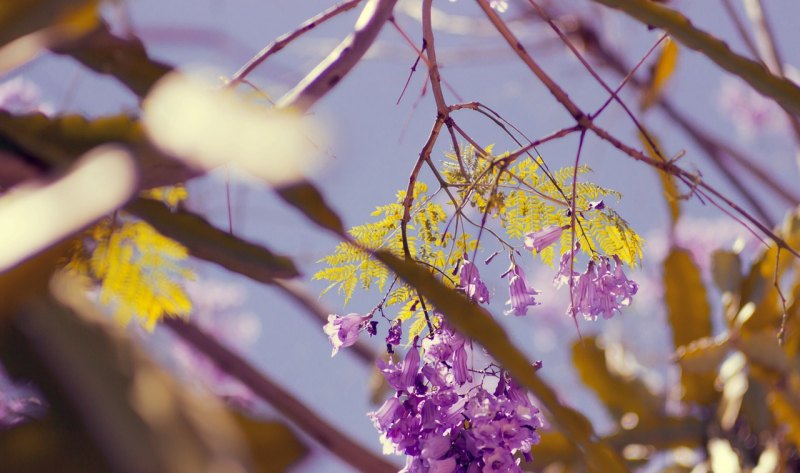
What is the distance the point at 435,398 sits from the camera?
578 mm

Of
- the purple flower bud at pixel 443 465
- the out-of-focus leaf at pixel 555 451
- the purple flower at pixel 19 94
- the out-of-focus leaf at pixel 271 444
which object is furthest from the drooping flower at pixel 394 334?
the purple flower at pixel 19 94

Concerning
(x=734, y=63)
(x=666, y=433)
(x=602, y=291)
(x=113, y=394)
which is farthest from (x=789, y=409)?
(x=113, y=394)

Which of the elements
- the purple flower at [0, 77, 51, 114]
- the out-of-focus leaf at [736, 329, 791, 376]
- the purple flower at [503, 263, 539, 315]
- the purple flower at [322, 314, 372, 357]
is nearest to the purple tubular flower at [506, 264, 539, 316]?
the purple flower at [503, 263, 539, 315]

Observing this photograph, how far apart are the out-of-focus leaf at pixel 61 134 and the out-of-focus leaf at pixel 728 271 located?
1.35 metres

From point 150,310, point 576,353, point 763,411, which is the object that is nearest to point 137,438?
point 150,310

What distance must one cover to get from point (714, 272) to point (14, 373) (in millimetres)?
1452

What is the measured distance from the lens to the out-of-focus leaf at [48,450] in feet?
0.76

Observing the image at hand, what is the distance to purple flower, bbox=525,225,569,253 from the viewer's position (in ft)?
2.11

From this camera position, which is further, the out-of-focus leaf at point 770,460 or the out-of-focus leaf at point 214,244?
the out-of-focus leaf at point 770,460

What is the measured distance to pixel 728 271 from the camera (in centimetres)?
151

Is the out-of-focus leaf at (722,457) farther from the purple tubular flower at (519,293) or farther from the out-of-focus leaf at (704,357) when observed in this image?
the purple tubular flower at (519,293)

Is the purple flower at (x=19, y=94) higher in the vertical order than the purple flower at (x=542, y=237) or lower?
higher

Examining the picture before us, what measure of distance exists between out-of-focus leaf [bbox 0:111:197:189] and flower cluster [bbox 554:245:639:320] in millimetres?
383

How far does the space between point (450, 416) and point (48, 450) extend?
357 mm
